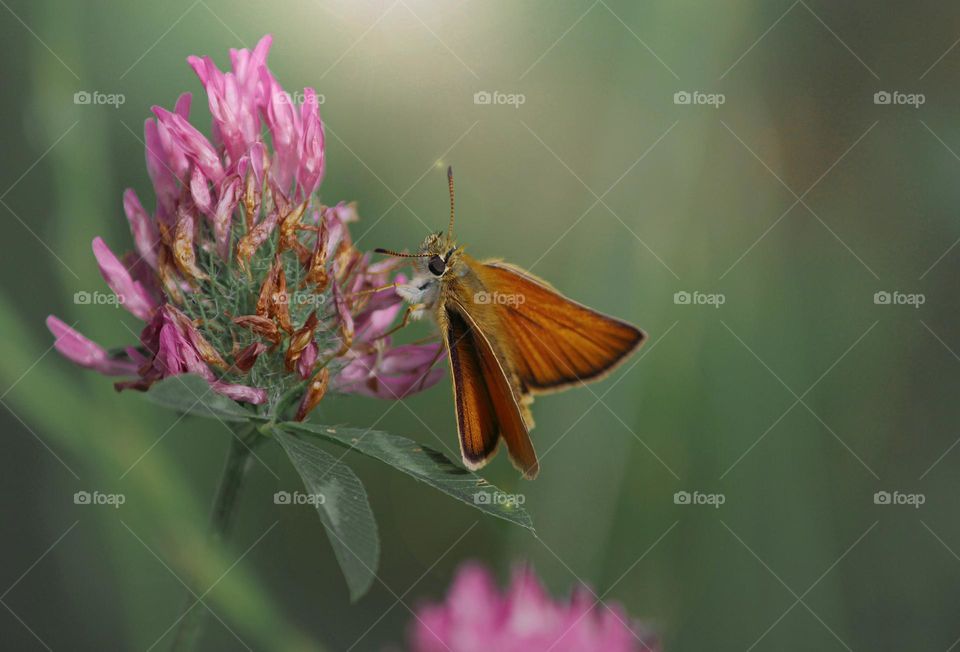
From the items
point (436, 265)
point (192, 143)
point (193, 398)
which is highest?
point (192, 143)

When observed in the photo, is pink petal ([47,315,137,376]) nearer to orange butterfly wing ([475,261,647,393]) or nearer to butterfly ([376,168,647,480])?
butterfly ([376,168,647,480])

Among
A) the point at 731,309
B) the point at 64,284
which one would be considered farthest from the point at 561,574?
the point at 64,284

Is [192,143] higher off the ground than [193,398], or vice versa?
[192,143]

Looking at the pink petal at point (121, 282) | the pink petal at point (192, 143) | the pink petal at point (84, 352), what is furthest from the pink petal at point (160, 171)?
the pink petal at point (84, 352)

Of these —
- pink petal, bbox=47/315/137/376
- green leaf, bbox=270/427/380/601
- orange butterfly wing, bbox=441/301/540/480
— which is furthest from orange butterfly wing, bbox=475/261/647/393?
pink petal, bbox=47/315/137/376

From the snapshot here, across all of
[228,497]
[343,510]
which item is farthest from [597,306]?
[343,510]

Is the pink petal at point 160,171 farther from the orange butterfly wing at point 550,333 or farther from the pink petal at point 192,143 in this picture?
the orange butterfly wing at point 550,333

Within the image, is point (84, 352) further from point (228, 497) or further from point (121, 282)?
point (228, 497)
